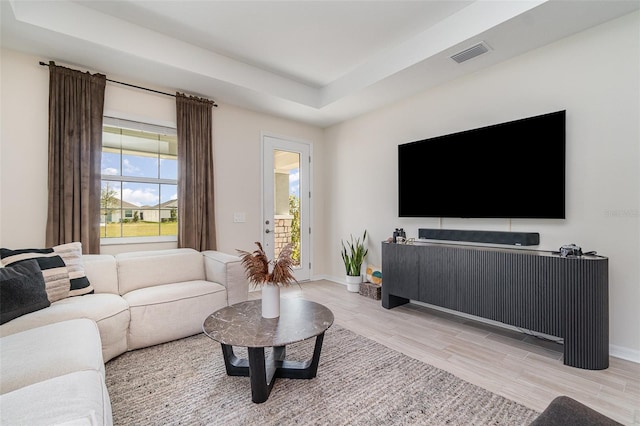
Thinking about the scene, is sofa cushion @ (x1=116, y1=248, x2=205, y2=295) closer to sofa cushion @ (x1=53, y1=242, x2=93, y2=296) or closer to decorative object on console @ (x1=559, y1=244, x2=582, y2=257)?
sofa cushion @ (x1=53, y1=242, x2=93, y2=296)

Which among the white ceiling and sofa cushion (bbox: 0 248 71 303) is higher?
the white ceiling

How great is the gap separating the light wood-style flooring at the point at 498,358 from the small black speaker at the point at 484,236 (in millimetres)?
875

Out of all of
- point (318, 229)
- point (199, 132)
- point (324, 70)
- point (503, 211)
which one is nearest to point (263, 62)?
point (324, 70)

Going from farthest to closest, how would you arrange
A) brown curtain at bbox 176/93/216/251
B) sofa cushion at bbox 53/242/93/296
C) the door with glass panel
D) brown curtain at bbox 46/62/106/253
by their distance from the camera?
the door with glass panel < brown curtain at bbox 176/93/216/251 < brown curtain at bbox 46/62/106/253 < sofa cushion at bbox 53/242/93/296

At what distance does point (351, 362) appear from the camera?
2.25m

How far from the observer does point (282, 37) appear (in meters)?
3.05

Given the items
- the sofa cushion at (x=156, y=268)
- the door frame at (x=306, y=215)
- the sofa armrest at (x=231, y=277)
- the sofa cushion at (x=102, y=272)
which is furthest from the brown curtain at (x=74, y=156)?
the door frame at (x=306, y=215)

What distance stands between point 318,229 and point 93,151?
129 inches

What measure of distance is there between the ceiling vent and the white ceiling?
0.05 meters

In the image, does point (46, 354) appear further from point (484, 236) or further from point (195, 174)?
point (484, 236)

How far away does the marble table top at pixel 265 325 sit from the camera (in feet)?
5.72

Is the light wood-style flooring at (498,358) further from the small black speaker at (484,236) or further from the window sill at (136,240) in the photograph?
the window sill at (136,240)

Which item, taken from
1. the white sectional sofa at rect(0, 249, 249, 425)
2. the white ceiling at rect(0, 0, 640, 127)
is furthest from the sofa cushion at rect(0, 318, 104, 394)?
the white ceiling at rect(0, 0, 640, 127)

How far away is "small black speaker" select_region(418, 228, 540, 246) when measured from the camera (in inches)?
109
